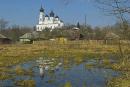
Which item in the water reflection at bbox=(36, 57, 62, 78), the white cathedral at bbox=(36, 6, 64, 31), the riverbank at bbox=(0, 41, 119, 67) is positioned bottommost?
the water reflection at bbox=(36, 57, 62, 78)

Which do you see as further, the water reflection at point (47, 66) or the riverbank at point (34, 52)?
the riverbank at point (34, 52)

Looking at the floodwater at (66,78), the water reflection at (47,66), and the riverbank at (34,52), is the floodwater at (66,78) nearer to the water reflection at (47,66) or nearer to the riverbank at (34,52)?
the water reflection at (47,66)

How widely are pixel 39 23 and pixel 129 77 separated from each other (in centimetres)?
17629

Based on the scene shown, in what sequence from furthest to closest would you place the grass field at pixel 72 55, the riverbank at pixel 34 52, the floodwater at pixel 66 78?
the riverbank at pixel 34 52 < the floodwater at pixel 66 78 < the grass field at pixel 72 55

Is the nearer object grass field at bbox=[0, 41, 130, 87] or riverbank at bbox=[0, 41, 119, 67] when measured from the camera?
grass field at bbox=[0, 41, 130, 87]

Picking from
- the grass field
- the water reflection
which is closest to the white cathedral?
the grass field

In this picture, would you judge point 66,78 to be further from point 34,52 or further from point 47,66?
point 34,52

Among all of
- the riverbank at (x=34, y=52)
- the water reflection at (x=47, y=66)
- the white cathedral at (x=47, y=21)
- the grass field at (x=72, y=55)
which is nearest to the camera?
the grass field at (x=72, y=55)

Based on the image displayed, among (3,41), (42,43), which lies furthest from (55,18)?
(42,43)

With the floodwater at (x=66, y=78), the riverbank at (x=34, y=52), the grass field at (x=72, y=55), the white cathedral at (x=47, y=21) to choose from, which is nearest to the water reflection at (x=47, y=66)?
the floodwater at (x=66, y=78)

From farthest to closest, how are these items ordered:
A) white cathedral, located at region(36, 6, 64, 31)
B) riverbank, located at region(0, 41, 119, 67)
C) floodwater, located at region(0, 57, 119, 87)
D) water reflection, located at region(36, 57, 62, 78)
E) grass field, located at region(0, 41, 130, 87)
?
1. white cathedral, located at region(36, 6, 64, 31)
2. riverbank, located at region(0, 41, 119, 67)
3. water reflection, located at region(36, 57, 62, 78)
4. floodwater, located at region(0, 57, 119, 87)
5. grass field, located at region(0, 41, 130, 87)

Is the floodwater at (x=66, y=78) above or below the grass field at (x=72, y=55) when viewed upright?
below

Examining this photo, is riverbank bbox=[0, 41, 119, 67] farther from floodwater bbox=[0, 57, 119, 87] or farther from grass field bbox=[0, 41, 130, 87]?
floodwater bbox=[0, 57, 119, 87]

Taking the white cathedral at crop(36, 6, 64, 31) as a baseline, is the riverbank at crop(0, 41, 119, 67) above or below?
below
